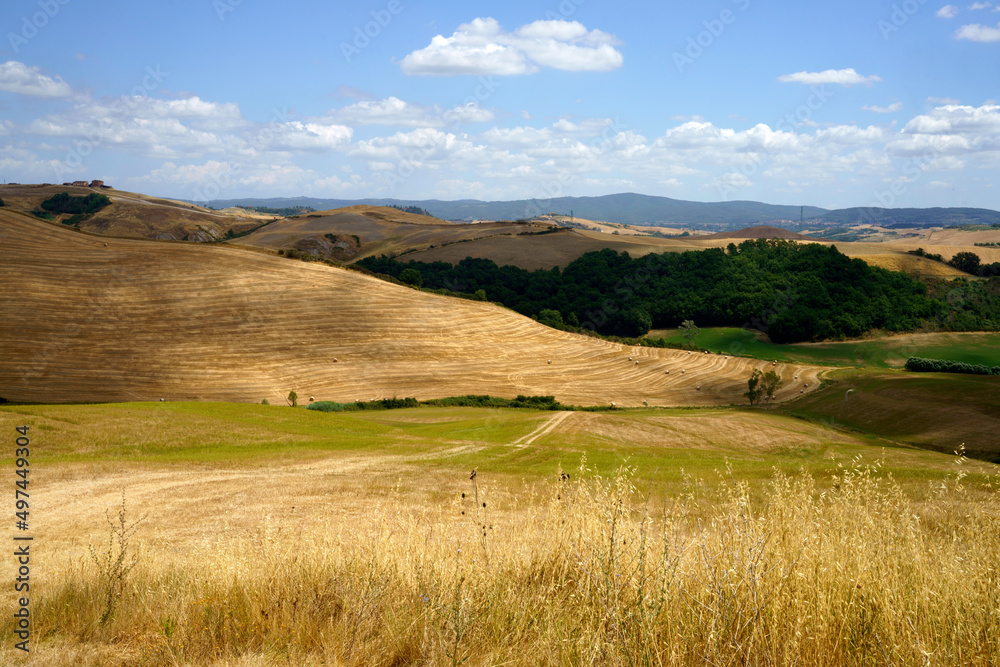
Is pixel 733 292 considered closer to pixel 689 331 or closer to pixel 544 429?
pixel 689 331

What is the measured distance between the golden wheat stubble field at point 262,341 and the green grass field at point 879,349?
1788 centimetres

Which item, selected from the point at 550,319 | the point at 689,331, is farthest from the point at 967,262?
the point at 550,319

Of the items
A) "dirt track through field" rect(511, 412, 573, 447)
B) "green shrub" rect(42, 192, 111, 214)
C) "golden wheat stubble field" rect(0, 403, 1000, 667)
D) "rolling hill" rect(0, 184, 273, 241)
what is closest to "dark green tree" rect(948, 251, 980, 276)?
"dirt track through field" rect(511, 412, 573, 447)

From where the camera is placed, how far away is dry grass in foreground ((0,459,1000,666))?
502 centimetres

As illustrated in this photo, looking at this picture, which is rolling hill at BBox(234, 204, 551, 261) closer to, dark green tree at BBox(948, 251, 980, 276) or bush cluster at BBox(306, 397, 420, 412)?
dark green tree at BBox(948, 251, 980, 276)

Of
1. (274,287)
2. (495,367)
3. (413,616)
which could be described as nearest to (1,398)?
(274,287)

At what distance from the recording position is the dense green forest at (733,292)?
92.0m

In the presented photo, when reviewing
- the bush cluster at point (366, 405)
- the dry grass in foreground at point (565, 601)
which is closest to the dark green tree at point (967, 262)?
the bush cluster at point (366, 405)

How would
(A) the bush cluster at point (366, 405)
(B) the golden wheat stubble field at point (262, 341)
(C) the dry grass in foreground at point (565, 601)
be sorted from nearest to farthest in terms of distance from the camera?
(C) the dry grass in foreground at point (565, 601) → (A) the bush cluster at point (366, 405) → (B) the golden wheat stubble field at point (262, 341)

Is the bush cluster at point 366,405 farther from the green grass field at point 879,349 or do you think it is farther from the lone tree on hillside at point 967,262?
the lone tree on hillside at point 967,262

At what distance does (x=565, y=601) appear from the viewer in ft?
20.8

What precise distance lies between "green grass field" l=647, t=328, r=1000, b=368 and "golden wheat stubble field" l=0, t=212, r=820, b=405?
1788 centimetres

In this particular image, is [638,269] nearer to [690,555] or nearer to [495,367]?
[495,367]

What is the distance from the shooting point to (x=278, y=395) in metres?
48.9
